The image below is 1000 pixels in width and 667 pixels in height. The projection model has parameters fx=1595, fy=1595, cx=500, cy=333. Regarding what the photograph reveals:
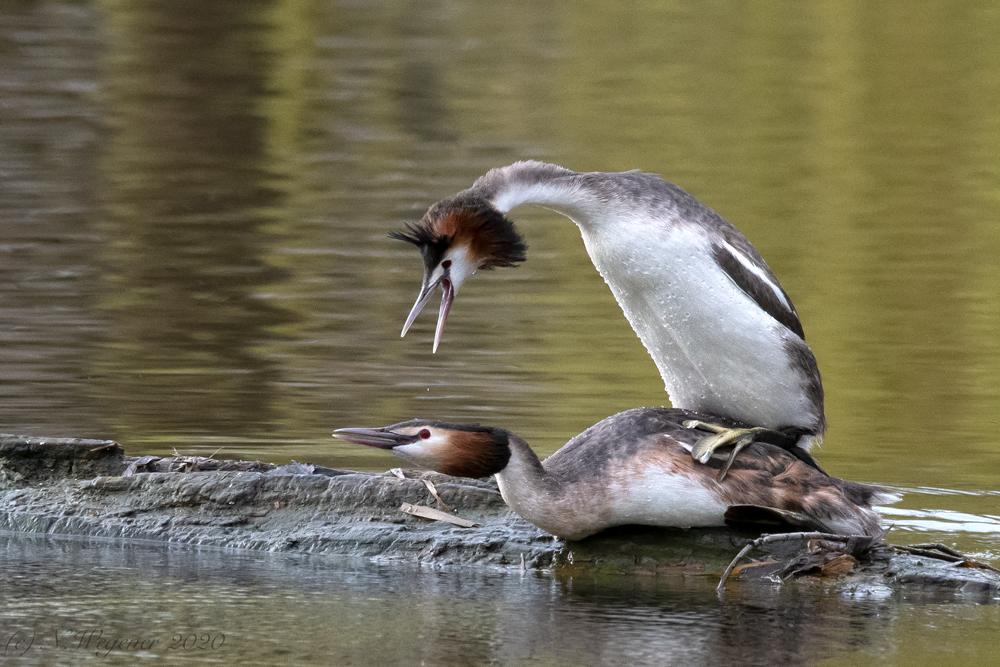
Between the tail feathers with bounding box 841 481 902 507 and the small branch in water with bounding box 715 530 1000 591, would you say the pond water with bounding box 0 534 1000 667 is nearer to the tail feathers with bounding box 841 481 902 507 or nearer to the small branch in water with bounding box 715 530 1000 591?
the small branch in water with bounding box 715 530 1000 591

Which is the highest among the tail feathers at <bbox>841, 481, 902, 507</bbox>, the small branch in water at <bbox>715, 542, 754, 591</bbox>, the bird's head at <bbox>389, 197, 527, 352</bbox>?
the bird's head at <bbox>389, 197, 527, 352</bbox>

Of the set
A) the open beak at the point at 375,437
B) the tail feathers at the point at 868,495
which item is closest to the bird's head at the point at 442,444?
the open beak at the point at 375,437

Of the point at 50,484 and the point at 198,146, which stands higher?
the point at 198,146

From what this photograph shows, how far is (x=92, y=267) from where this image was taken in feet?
49.4

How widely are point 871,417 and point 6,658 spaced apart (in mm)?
6600

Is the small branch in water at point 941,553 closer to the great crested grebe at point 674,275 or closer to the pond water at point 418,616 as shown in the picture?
the pond water at point 418,616

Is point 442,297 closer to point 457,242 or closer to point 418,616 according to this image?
point 457,242

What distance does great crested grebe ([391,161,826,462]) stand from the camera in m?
6.48

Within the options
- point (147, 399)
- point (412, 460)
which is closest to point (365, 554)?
point (412, 460)

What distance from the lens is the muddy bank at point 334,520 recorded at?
20.7 feet

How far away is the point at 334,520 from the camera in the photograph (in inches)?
265

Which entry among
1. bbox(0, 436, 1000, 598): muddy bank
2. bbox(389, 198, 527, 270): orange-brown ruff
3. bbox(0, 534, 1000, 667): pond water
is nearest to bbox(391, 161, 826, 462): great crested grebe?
bbox(389, 198, 527, 270): orange-brown ruff

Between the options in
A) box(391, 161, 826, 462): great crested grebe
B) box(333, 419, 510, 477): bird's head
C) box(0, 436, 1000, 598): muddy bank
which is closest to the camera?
box(333, 419, 510, 477): bird's head

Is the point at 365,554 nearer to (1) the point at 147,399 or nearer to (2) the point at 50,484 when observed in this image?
(2) the point at 50,484
